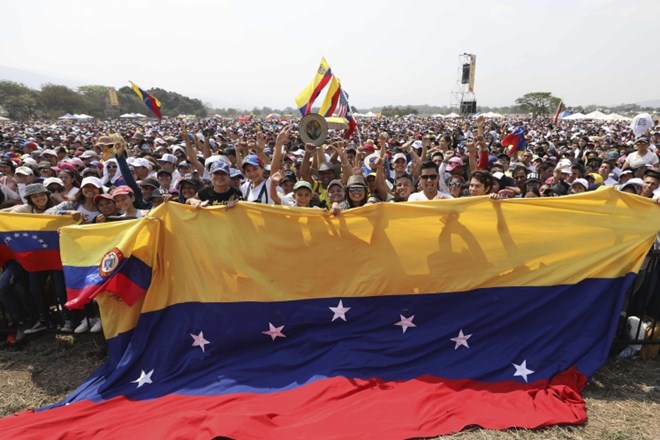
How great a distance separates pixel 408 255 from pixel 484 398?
55.5 inches

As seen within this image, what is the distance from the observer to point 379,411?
10.8 ft

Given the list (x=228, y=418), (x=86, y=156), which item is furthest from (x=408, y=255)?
(x=86, y=156)

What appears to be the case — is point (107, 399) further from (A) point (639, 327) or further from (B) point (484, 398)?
(A) point (639, 327)

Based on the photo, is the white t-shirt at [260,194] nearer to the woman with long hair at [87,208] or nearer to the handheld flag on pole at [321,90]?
the woman with long hair at [87,208]

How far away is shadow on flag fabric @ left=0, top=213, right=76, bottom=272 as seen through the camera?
4395 mm

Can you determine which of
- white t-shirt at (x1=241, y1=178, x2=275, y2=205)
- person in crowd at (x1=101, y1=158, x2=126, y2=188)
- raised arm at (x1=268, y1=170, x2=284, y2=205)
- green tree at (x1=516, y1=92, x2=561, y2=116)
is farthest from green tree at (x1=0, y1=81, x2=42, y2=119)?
green tree at (x1=516, y1=92, x2=561, y2=116)

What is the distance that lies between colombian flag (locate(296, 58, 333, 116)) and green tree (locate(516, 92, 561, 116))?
93891mm

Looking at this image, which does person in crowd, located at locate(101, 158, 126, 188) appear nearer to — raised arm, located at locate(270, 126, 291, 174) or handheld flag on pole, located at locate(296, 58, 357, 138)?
handheld flag on pole, located at locate(296, 58, 357, 138)

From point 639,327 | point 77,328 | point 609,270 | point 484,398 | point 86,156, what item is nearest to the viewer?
point 484,398

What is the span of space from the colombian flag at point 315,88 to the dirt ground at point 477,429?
6321 millimetres

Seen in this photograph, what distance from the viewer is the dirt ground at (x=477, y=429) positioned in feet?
10.2

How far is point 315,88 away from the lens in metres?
9.24

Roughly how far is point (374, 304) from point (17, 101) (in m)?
89.6

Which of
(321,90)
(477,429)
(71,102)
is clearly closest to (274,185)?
(477,429)
